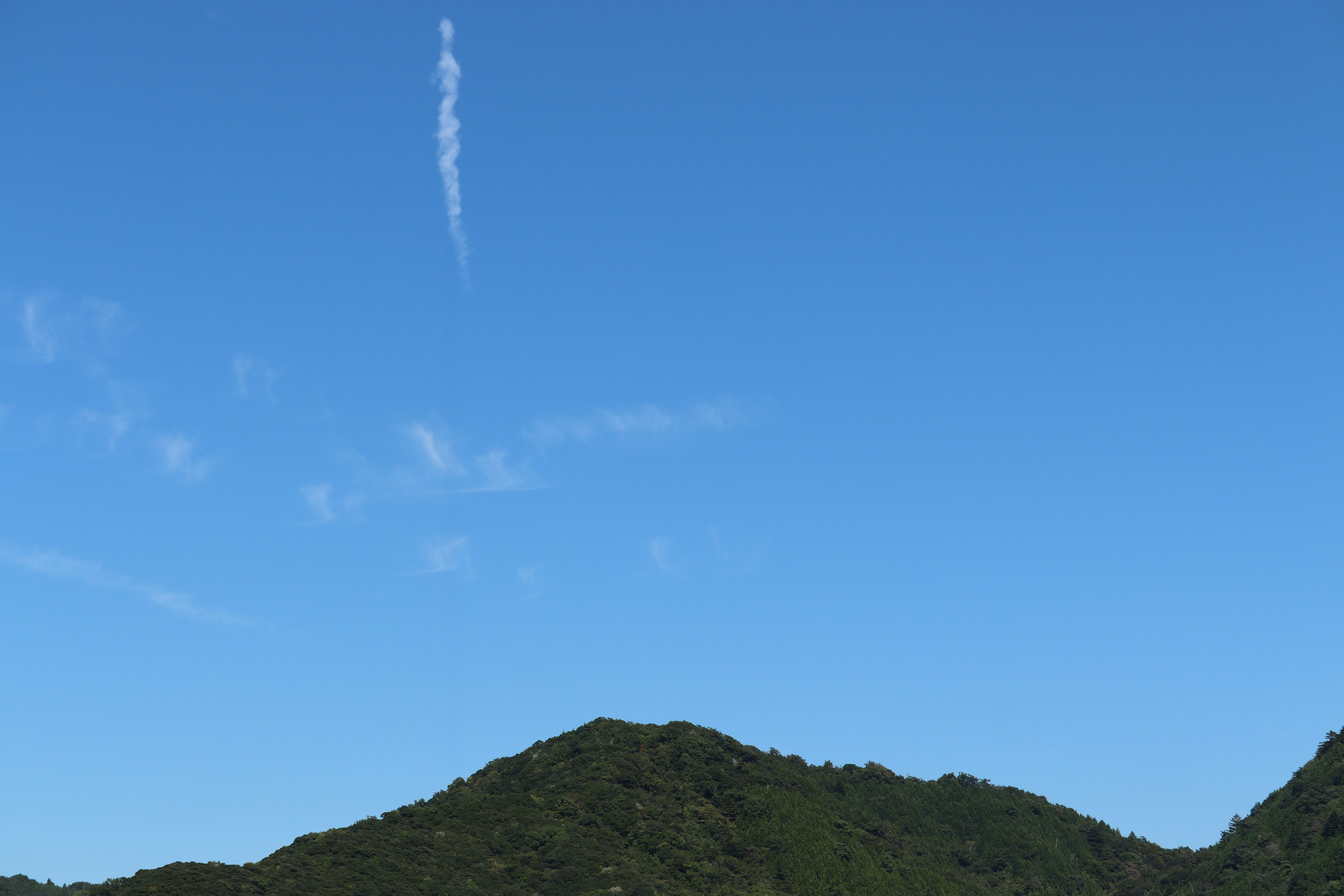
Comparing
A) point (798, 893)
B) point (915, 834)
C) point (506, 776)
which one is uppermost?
point (506, 776)

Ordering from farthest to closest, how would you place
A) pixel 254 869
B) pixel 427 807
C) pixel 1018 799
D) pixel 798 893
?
pixel 1018 799 < pixel 427 807 < pixel 798 893 < pixel 254 869

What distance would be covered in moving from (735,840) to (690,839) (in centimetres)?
400

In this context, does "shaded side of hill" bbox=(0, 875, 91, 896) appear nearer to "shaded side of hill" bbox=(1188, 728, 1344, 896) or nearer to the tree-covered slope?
the tree-covered slope

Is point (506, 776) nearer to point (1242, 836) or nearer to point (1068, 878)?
point (1068, 878)

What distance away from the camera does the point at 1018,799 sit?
310 ft

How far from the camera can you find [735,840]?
75125 millimetres

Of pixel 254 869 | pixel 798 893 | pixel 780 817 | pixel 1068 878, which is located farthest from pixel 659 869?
pixel 1068 878

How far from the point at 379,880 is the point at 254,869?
6878 mm

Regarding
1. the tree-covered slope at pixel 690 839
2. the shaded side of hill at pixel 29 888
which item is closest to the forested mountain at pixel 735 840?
the tree-covered slope at pixel 690 839

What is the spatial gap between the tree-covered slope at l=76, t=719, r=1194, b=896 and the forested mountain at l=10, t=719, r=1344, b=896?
0.56ft

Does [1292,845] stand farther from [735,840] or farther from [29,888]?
[29,888]

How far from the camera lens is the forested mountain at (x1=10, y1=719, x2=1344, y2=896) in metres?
61.3

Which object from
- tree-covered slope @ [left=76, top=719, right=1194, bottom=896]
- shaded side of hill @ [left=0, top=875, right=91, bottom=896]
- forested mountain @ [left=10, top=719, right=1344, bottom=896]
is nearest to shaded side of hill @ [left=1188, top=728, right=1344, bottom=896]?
forested mountain @ [left=10, top=719, right=1344, bottom=896]

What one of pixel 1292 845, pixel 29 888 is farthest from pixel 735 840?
pixel 29 888
